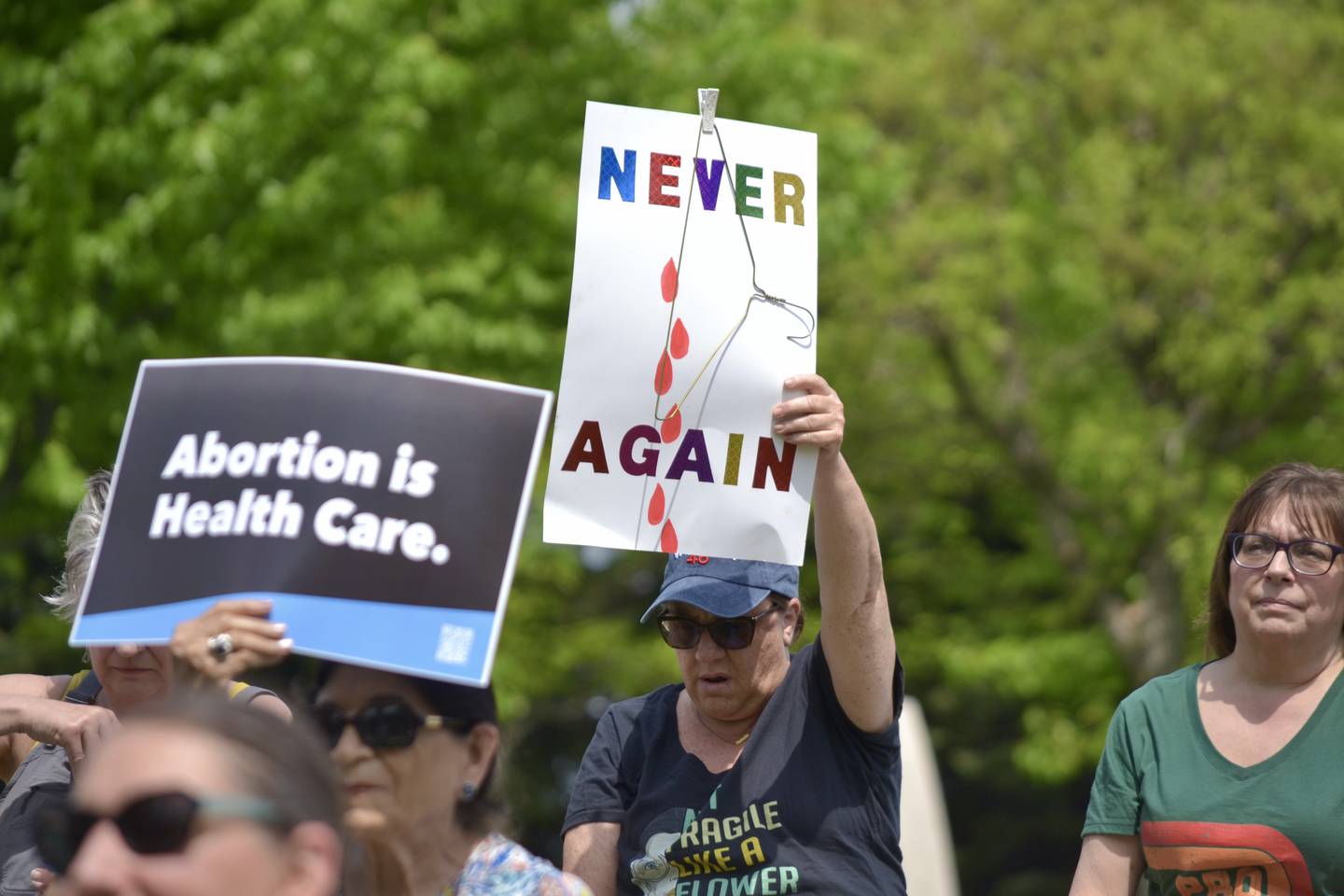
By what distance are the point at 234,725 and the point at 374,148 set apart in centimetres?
764

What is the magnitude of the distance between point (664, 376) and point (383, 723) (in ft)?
3.89

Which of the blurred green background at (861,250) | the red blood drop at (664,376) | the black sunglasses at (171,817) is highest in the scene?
the blurred green background at (861,250)

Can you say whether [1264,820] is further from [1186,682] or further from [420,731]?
[420,731]

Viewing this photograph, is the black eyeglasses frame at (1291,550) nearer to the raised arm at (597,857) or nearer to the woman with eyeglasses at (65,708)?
the raised arm at (597,857)

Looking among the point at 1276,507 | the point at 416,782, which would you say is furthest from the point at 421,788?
the point at 1276,507

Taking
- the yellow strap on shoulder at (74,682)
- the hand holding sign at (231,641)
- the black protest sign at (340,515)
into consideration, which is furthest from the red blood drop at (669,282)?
the yellow strap on shoulder at (74,682)

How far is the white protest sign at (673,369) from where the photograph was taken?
3.47m

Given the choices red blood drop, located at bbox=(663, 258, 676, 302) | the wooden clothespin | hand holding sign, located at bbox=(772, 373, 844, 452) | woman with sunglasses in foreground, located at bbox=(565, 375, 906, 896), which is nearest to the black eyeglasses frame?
woman with sunglasses in foreground, located at bbox=(565, 375, 906, 896)

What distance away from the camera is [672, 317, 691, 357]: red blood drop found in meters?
3.51

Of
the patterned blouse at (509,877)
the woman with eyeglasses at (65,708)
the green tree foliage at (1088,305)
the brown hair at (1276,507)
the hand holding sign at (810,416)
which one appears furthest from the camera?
the green tree foliage at (1088,305)

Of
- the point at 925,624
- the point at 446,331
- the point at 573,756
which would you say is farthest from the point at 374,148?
the point at 573,756

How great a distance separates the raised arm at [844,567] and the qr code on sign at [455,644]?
1.02 metres

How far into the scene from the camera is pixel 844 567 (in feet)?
11.2

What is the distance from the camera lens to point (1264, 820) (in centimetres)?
346
